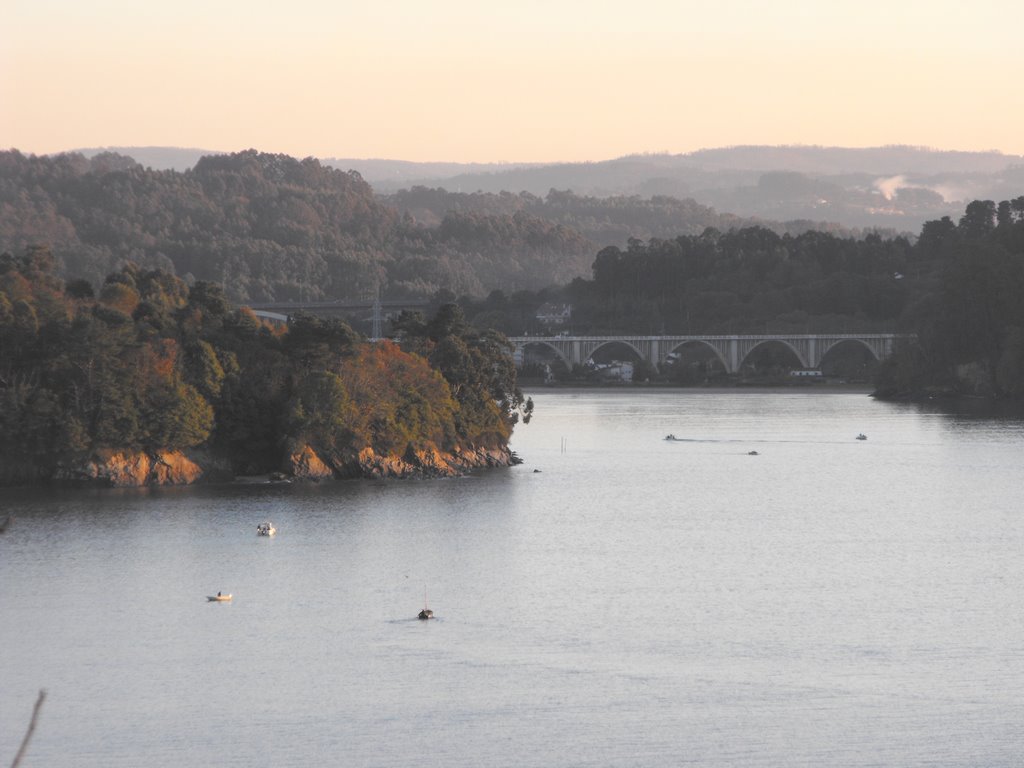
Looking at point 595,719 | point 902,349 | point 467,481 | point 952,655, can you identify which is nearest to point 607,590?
point 952,655

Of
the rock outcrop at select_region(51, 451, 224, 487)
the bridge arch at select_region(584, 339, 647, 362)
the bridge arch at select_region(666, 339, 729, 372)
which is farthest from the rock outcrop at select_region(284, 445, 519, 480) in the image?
the bridge arch at select_region(584, 339, 647, 362)

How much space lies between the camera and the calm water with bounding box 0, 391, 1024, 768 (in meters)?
24.9

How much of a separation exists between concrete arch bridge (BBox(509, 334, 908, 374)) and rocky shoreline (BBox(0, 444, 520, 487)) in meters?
84.2

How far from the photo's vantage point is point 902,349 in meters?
130

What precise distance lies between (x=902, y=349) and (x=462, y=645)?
4131 inches

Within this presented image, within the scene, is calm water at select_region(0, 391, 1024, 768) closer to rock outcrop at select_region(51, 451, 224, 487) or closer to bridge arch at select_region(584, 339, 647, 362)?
rock outcrop at select_region(51, 451, 224, 487)

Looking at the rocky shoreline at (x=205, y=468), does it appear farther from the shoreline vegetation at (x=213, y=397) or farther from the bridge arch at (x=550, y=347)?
the bridge arch at (x=550, y=347)

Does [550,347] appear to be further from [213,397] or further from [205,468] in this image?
[205,468]

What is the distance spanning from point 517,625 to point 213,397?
29.7m

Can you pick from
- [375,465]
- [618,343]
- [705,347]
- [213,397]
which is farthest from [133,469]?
[618,343]

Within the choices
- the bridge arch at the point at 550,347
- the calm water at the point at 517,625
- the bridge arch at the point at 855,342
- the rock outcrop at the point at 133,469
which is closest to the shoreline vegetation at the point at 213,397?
the rock outcrop at the point at 133,469

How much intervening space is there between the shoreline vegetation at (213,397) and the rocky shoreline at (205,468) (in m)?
0.05

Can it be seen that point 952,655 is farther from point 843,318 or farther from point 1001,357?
point 843,318

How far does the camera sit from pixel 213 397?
6028 cm
